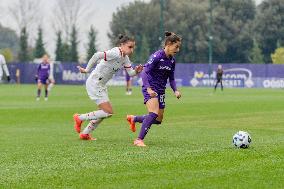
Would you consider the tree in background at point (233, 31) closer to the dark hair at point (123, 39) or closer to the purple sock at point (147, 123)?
the dark hair at point (123, 39)

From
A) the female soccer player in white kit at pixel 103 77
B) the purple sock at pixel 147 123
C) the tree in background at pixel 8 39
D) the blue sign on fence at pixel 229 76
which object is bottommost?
the blue sign on fence at pixel 229 76

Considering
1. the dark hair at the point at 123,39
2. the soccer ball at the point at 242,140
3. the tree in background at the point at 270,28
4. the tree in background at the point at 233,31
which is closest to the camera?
the soccer ball at the point at 242,140

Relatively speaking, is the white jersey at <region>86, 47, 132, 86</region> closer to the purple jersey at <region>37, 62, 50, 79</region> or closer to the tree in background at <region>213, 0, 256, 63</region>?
the purple jersey at <region>37, 62, 50, 79</region>

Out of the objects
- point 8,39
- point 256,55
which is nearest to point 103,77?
point 256,55

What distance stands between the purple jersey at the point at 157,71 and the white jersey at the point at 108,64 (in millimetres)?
1052

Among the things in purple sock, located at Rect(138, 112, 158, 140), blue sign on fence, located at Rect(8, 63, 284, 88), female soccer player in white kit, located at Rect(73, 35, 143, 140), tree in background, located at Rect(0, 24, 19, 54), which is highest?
tree in background, located at Rect(0, 24, 19, 54)

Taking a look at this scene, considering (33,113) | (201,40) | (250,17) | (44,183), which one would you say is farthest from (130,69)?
(250,17)

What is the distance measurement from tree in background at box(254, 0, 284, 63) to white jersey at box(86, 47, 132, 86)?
257 feet

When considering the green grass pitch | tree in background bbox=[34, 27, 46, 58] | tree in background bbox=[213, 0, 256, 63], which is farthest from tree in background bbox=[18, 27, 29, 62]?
the green grass pitch

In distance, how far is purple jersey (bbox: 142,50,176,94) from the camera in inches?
524

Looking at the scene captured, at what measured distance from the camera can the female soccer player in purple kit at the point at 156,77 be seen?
43.3ft

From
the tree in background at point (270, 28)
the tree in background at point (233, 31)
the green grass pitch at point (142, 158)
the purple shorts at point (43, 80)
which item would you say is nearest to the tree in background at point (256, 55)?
the tree in background at point (270, 28)

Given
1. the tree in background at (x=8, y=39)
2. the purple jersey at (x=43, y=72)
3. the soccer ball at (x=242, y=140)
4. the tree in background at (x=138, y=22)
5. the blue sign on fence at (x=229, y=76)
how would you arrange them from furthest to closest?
the tree in background at (x=8, y=39) < the tree in background at (x=138, y=22) < the blue sign on fence at (x=229, y=76) < the purple jersey at (x=43, y=72) < the soccer ball at (x=242, y=140)

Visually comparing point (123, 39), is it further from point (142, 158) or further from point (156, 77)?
point (142, 158)
